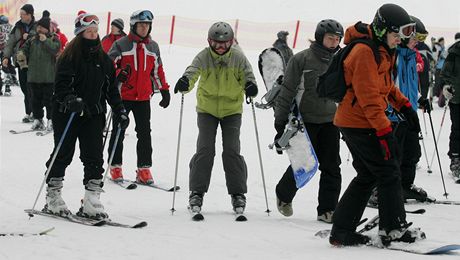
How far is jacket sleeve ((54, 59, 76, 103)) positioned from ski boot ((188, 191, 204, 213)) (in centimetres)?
153

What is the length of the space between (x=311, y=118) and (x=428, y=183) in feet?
11.3

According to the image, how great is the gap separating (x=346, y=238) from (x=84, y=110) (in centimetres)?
259

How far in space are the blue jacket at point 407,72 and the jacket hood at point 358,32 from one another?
2369 mm

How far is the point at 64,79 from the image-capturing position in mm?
7469

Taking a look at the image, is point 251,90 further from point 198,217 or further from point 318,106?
point 198,217

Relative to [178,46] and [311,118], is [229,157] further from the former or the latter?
[178,46]

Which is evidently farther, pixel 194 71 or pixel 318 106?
pixel 194 71

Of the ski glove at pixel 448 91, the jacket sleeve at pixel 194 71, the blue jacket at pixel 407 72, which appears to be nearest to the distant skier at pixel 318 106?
the jacket sleeve at pixel 194 71

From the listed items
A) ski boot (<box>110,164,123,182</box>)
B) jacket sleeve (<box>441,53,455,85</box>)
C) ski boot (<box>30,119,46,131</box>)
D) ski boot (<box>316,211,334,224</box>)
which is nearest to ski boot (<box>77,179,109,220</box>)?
ski boot (<box>316,211,334,224</box>)

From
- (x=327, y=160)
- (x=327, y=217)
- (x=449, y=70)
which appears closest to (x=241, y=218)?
(x=327, y=217)

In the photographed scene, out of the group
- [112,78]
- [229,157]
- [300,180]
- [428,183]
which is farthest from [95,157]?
[428,183]

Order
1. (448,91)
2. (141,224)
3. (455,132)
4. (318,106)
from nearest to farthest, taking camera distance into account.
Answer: (141,224)
(318,106)
(448,91)
(455,132)

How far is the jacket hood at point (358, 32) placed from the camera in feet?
20.8

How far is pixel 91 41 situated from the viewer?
24.9ft
